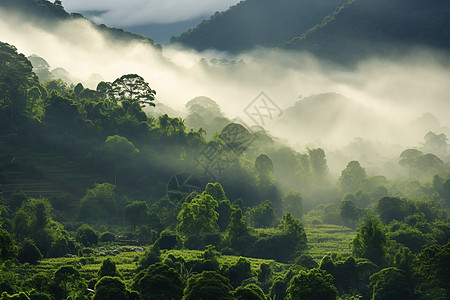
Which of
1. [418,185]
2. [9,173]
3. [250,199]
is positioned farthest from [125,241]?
[418,185]

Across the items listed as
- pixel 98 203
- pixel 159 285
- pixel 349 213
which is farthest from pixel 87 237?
pixel 349 213

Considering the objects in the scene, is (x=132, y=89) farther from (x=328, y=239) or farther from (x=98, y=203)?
(x=328, y=239)

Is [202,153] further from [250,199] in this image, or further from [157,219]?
[157,219]

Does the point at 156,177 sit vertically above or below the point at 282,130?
below

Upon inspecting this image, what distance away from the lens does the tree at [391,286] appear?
145ft

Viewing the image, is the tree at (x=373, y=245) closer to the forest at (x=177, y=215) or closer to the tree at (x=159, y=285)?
the forest at (x=177, y=215)

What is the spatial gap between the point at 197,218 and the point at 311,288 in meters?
31.1

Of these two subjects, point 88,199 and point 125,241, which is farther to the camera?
point 88,199

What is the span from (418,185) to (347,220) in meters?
29.7

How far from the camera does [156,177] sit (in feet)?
298

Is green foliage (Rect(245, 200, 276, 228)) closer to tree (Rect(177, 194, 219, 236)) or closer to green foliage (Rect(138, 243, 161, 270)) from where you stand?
tree (Rect(177, 194, 219, 236))

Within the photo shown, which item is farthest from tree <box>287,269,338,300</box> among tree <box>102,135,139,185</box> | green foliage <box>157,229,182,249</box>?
tree <box>102,135,139,185</box>

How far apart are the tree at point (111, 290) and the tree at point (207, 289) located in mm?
4213

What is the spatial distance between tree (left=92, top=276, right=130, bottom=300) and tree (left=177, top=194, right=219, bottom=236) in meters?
36.4
